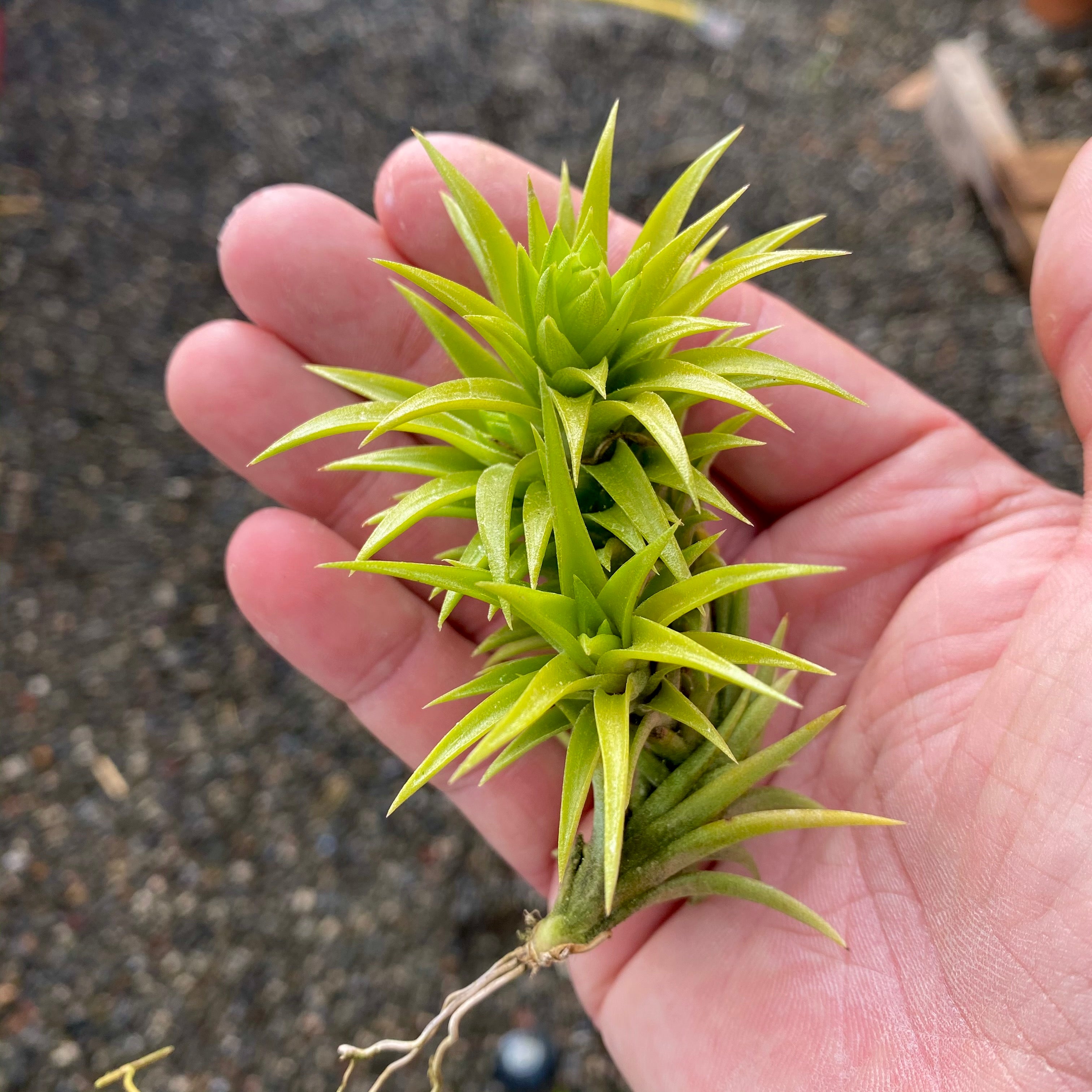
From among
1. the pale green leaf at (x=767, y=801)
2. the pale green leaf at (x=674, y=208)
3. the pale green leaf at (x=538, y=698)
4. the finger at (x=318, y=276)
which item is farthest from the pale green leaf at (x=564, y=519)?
the finger at (x=318, y=276)

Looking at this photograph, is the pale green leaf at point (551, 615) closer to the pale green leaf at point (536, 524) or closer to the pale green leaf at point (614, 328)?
the pale green leaf at point (536, 524)

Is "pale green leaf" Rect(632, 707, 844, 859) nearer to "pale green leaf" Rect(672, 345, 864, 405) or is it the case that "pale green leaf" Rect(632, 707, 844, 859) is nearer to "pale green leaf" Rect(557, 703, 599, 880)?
"pale green leaf" Rect(557, 703, 599, 880)

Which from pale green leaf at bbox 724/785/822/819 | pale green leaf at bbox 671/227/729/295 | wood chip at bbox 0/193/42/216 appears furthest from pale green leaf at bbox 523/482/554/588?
wood chip at bbox 0/193/42/216

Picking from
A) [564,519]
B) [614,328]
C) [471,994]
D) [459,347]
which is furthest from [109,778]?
[614,328]

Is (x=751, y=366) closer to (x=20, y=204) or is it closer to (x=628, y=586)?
(x=628, y=586)

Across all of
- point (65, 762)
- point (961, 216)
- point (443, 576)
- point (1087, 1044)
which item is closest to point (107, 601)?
point (65, 762)

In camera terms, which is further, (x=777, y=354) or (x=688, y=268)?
(x=777, y=354)
